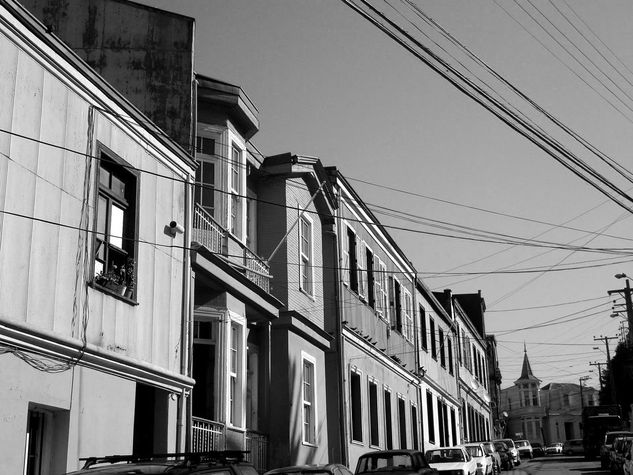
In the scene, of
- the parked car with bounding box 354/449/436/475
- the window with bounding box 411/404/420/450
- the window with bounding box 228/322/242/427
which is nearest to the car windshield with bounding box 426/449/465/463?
the parked car with bounding box 354/449/436/475

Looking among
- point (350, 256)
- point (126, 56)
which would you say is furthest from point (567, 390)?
point (126, 56)

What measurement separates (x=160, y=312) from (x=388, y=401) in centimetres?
1651

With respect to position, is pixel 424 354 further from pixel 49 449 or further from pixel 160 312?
pixel 49 449

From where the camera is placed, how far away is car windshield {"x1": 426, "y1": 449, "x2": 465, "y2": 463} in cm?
2445

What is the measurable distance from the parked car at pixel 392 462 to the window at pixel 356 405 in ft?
21.8

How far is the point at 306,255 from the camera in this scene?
21.5m

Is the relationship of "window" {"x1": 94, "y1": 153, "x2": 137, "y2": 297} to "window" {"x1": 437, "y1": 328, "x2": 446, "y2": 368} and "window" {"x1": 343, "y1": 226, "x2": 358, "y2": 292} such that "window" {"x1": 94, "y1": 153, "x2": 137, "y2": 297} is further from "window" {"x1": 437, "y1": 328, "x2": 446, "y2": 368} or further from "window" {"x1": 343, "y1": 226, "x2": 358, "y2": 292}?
"window" {"x1": 437, "y1": 328, "x2": 446, "y2": 368}

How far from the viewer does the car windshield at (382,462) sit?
17.5 meters

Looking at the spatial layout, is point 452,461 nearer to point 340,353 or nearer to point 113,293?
point 340,353

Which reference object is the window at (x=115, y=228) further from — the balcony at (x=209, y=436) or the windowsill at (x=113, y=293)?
the balcony at (x=209, y=436)

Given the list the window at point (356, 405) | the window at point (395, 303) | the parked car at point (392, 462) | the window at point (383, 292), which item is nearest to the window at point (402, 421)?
the window at point (395, 303)

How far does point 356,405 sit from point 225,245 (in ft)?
31.5

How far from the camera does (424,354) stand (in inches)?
1411

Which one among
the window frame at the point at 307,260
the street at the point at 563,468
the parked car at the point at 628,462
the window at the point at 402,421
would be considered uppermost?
the window frame at the point at 307,260
